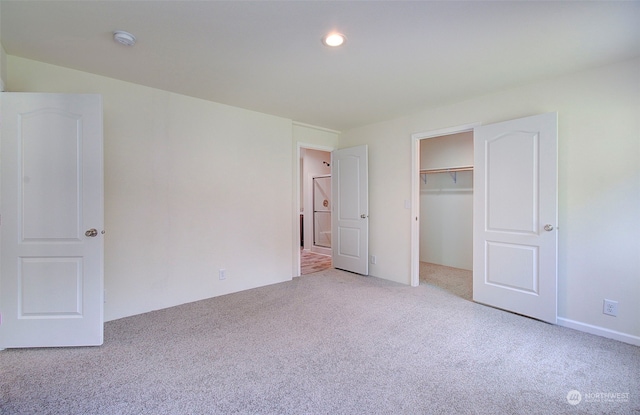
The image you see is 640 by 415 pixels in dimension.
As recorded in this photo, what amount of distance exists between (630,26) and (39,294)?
4798mm

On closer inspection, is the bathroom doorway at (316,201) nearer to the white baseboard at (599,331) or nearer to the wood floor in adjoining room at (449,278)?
the wood floor in adjoining room at (449,278)

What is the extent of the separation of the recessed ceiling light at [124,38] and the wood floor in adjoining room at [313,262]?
12.1ft

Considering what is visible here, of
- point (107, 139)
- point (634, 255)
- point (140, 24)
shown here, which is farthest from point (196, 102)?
point (634, 255)

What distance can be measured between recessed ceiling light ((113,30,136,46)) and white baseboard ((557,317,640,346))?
4417mm

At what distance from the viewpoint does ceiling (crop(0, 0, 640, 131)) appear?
1839 mm

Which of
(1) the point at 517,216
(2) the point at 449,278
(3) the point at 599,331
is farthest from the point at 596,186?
(2) the point at 449,278

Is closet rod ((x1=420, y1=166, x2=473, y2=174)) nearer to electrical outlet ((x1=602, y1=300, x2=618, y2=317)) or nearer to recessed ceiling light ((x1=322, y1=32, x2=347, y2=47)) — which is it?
electrical outlet ((x1=602, y1=300, x2=618, y2=317))

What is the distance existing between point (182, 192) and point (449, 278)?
394cm

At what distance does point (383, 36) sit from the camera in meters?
2.12

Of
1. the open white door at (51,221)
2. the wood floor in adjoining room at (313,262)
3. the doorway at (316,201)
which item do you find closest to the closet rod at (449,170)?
the doorway at (316,201)

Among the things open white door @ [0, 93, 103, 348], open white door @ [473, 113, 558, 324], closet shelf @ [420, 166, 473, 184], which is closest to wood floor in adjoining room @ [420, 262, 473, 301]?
open white door @ [473, 113, 558, 324]

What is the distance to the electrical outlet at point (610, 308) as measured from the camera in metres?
2.54

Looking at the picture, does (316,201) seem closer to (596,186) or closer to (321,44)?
(321,44)

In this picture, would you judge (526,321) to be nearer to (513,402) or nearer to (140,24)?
(513,402)
